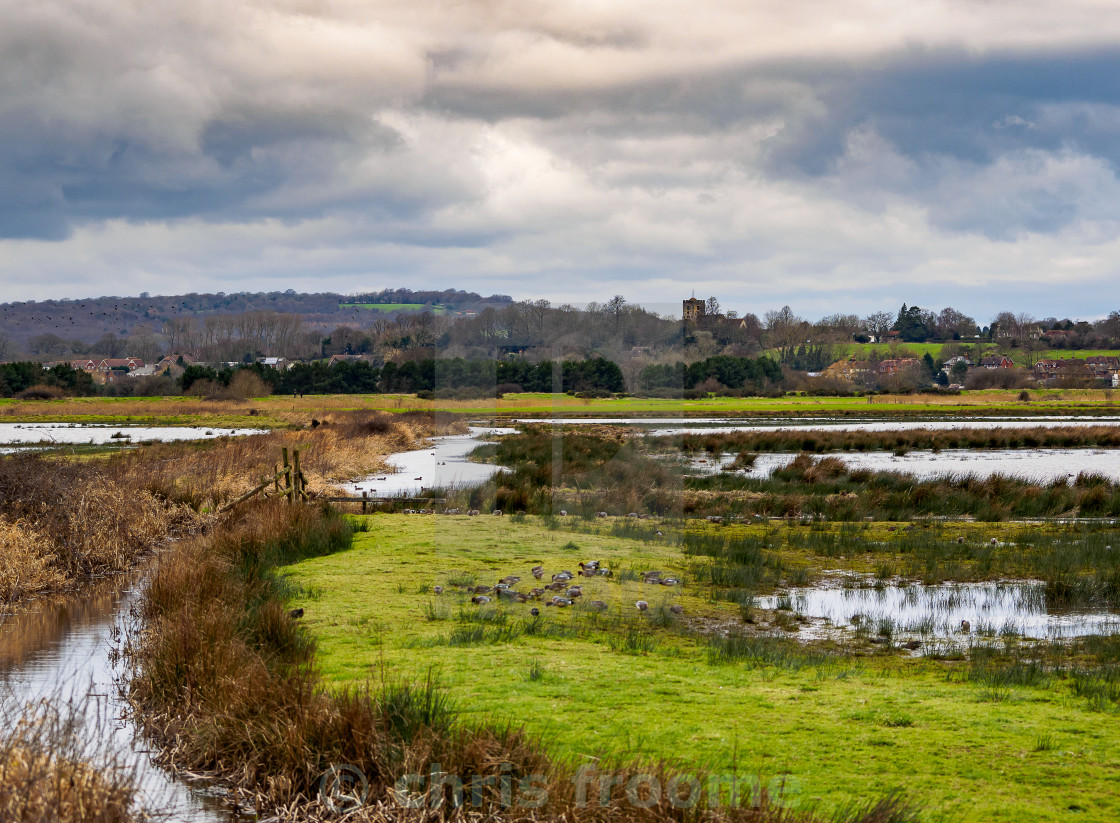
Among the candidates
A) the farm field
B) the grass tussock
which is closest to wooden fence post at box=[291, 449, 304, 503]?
the grass tussock

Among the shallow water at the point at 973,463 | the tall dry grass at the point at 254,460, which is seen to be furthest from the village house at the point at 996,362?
the tall dry grass at the point at 254,460

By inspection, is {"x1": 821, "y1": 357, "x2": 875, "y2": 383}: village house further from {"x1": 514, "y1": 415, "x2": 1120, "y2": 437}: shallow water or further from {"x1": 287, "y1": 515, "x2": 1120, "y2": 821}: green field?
{"x1": 287, "y1": 515, "x2": 1120, "y2": 821}: green field

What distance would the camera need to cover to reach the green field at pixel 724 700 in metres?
5.85

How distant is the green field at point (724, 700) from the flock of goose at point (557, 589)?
0.61 ft

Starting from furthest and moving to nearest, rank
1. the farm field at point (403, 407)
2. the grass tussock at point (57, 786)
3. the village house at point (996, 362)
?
1. the village house at point (996, 362)
2. the farm field at point (403, 407)
3. the grass tussock at point (57, 786)

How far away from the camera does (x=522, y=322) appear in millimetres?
12945

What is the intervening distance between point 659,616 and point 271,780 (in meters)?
6.04

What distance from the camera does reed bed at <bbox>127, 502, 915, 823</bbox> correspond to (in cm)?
526

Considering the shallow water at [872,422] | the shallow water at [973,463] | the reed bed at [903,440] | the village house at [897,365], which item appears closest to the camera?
the shallow water at [973,463]

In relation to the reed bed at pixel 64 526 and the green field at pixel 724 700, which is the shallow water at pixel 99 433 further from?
the green field at pixel 724 700

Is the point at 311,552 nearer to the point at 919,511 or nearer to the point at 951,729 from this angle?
the point at 951,729

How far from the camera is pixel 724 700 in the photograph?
757cm

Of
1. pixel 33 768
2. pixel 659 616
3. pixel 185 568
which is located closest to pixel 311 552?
pixel 185 568

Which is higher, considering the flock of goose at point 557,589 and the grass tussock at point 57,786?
the grass tussock at point 57,786
